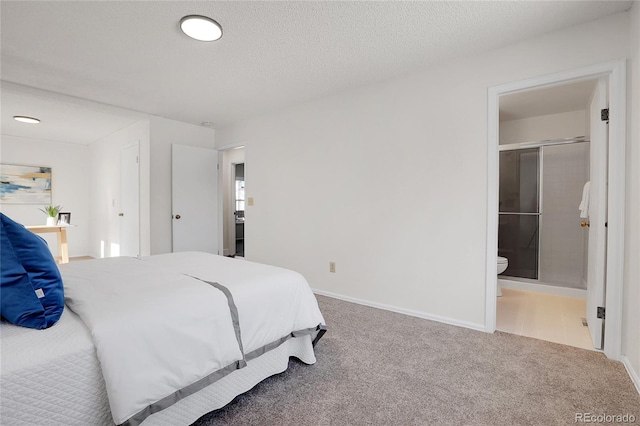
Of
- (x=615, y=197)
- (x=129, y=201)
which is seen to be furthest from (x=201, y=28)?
(x=129, y=201)

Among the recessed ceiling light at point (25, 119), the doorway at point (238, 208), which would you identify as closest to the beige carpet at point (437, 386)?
the doorway at point (238, 208)

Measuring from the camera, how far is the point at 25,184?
5.47 meters

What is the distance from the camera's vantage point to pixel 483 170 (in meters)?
2.54

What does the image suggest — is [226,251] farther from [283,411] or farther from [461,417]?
[461,417]

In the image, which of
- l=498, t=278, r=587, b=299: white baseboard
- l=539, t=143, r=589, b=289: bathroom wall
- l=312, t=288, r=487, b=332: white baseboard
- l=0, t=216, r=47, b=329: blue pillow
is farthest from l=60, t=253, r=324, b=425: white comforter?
l=539, t=143, r=589, b=289: bathroom wall

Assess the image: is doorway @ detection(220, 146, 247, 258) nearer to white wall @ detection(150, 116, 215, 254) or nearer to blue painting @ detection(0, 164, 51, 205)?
white wall @ detection(150, 116, 215, 254)

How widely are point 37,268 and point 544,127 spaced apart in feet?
17.3

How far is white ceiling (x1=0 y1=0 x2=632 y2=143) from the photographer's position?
6.63 ft

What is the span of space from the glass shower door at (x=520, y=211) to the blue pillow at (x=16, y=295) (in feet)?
16.0

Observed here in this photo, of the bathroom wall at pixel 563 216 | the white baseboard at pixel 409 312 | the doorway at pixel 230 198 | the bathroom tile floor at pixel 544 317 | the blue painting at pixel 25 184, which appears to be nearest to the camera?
the bathroom tile floor at pixel 544 317

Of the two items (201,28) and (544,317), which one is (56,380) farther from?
(544,317)

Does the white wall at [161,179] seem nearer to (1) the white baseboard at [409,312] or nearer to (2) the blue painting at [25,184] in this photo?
(1) the white baseboard at [409,312]

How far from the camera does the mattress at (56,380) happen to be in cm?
94

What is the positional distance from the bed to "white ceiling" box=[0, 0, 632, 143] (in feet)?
5.80
